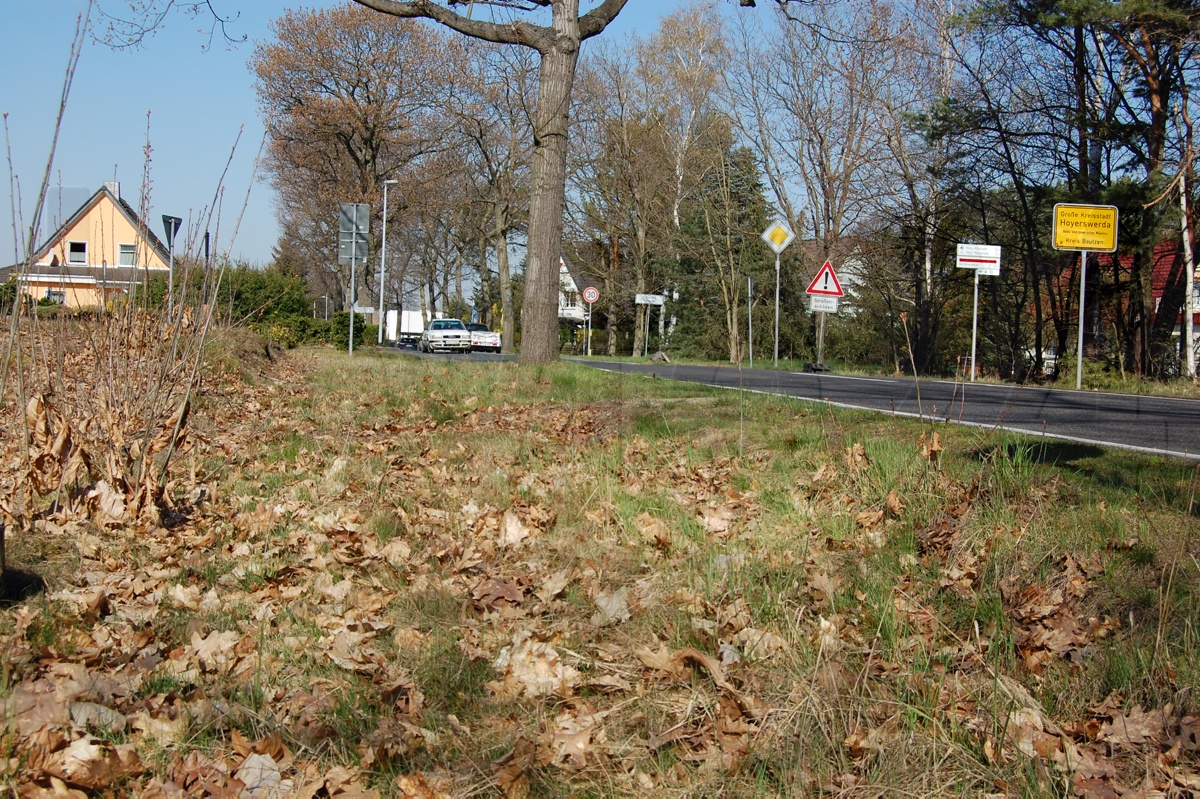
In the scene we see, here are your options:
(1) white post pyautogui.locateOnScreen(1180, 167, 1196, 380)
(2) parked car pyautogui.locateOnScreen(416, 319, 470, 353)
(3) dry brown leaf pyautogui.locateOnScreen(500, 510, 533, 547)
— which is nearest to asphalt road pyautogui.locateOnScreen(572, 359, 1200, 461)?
(3) dry brown leaf pyautogui.locateOnScreen(500, 510, 533, 547)

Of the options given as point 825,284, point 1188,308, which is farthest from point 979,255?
point 1188,308

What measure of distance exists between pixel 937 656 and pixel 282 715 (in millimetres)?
2117

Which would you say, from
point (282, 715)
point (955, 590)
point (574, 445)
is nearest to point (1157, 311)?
point (574, 445)

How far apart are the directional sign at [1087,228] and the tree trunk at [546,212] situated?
10.8 metres

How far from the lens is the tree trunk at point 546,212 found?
14.3m

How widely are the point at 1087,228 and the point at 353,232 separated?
49.8 ft

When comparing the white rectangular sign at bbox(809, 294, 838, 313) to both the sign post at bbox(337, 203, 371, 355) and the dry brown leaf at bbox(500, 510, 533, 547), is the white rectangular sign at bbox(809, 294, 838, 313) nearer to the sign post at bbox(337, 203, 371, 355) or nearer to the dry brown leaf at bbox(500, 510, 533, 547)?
the sign post at bbox(337, 203, 371, 355)

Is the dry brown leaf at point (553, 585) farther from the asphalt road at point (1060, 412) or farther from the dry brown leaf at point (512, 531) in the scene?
the asphalt road at point (1060, 412)

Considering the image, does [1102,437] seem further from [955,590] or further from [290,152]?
[290,152]

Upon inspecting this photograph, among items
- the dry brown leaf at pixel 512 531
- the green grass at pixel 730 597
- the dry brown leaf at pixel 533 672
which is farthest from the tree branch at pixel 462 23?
the dry brown leaf at pixel 533 672

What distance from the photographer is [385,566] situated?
4781 millimetres

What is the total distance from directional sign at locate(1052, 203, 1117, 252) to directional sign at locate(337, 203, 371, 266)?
46.5 feet

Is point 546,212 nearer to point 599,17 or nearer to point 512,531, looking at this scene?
point 599,17

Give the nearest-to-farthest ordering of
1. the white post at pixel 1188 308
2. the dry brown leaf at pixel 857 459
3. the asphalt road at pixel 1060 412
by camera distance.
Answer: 1. the dry brown leaf at pixel 857 459
2. the asphalt road at pixel 1060 412
3. the white post at pixel 1188 308
